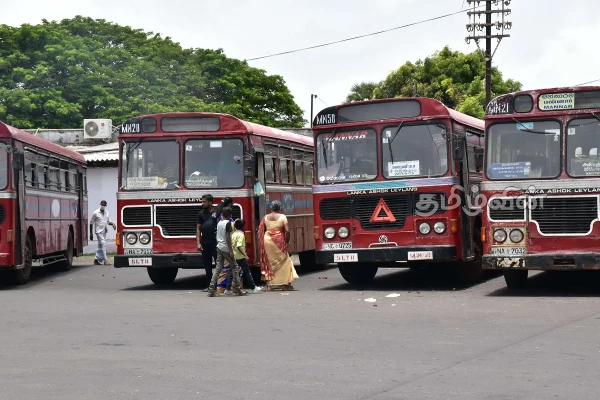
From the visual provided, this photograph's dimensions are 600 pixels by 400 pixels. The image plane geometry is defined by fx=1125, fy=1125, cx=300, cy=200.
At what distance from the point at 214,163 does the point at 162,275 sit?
9.78ft

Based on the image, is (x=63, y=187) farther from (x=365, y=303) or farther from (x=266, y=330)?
(x=266, y=330)

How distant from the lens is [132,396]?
8562 mm

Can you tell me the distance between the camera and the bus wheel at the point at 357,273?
20.2 m

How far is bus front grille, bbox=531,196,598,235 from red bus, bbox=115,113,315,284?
534cm

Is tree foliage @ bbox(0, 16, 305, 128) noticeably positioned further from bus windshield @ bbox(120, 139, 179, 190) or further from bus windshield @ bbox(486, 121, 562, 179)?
bus windshield @ bbox(486, 121, 562, 179)

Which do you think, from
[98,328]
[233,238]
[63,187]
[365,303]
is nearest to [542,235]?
[365,303]

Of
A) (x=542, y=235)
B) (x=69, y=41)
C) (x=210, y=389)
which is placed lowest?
(x=210, y=389)

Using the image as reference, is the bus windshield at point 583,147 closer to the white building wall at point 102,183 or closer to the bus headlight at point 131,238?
the bus headlight at point 131,238

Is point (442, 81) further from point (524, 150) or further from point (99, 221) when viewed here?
point (524, 150)

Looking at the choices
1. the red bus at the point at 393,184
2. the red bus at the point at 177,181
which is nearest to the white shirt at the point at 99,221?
the red bus at the point at 177,181

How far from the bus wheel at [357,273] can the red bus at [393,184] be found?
4.45 feet

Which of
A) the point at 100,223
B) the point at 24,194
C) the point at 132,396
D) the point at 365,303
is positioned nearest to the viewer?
the point at 132,396

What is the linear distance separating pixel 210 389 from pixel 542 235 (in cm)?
895

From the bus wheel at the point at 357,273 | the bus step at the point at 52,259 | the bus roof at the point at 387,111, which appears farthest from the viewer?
the bus step at the point at 52,259
